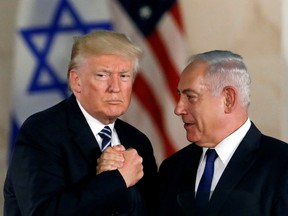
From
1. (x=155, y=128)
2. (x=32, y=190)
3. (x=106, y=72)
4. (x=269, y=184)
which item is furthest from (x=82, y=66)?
(x=155, y=128)

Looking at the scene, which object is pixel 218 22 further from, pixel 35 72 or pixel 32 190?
pixel 32 190

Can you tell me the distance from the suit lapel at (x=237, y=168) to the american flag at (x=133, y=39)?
157 centimetres

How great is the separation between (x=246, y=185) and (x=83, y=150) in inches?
22.0

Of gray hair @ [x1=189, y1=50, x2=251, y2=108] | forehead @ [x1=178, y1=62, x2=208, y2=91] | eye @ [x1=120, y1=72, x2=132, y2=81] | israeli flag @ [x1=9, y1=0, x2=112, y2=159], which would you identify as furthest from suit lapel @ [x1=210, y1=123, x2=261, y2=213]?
israeli flag @ [x1=9, y1=0, x2=112, y2=159]

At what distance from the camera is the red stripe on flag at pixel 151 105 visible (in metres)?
4.84

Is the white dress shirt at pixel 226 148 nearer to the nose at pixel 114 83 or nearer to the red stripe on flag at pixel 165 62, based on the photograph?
the nose at pixel 114 83

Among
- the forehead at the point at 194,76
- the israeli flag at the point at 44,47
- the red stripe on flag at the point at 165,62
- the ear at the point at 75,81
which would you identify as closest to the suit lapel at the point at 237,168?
the forehead at the point at 194,76

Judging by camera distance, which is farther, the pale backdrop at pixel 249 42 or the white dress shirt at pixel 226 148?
the pale backdrop at pixel 249 42

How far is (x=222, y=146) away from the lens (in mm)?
3328

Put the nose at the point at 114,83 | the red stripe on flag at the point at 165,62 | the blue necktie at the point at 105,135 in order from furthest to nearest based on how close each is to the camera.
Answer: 1. the red stripe on flag at the point at 165,62
2. the blue necktie at the point at 105,135
3. the nose at the point at 114,83

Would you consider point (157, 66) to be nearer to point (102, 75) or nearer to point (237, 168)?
point (102, 75)

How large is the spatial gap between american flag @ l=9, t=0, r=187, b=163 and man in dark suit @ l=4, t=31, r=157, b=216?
4.45ft

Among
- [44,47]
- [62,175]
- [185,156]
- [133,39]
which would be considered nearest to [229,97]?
[185,156]

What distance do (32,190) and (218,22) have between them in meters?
1.89
